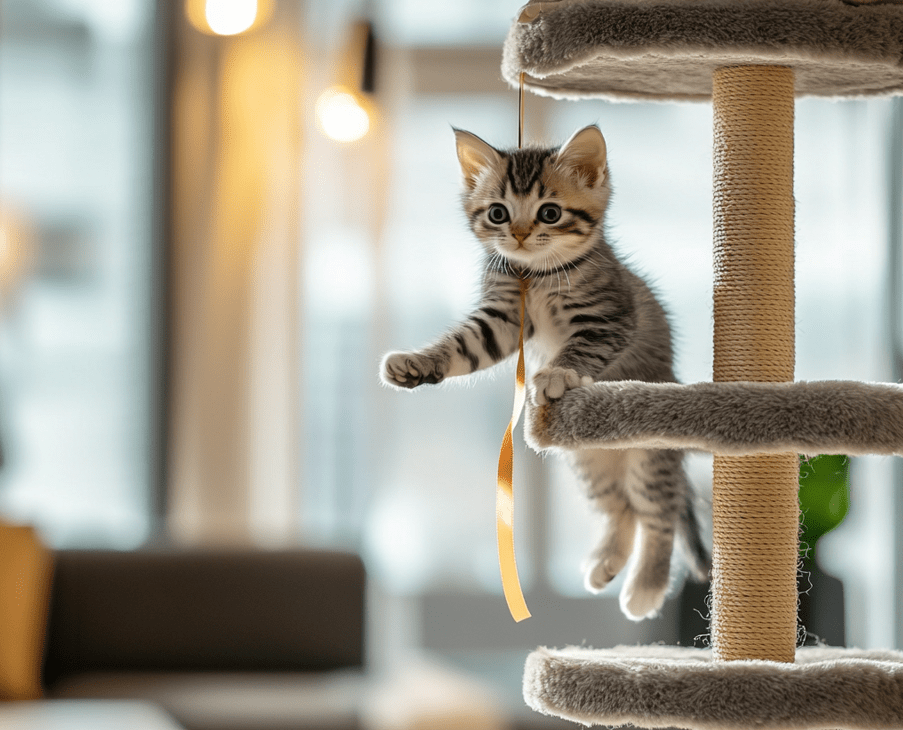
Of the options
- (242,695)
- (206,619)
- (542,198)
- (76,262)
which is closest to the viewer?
(542,198)

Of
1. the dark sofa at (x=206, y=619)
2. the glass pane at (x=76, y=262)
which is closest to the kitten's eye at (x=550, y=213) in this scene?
the dark sofa at (x=206, y=619)

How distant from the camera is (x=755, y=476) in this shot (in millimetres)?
1123

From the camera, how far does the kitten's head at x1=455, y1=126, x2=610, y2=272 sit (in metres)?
1.07

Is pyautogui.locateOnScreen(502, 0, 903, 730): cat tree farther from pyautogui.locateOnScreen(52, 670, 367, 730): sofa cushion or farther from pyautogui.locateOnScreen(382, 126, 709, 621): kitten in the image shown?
pyautogui.locateOnScreen(52, 670, 367, 730): sofa cushion

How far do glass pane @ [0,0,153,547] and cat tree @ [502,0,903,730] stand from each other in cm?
235

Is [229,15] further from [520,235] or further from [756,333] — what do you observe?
[756,333]

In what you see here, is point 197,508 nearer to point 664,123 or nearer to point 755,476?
point 664,123

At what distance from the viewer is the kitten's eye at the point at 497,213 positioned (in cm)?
109

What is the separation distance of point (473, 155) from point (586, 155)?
15 cm

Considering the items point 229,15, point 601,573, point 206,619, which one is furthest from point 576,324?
point 229,15

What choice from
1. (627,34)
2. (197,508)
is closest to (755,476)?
(627,34)

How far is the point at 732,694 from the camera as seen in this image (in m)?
0.96

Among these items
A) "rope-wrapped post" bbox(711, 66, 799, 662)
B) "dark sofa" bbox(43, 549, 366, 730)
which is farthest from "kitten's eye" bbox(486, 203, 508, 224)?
"dark sofa" bbox(43, 549, 366, 730)

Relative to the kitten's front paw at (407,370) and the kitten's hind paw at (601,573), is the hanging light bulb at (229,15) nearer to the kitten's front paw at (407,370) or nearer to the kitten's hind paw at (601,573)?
the kitten's front paw at (407,370)
